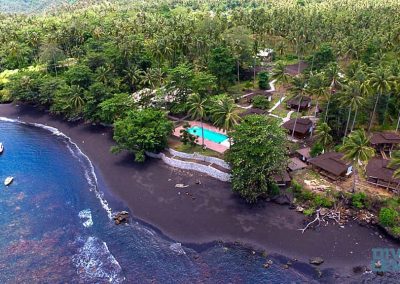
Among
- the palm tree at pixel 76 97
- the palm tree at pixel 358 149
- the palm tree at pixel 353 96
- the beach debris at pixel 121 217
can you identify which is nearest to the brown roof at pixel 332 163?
the palm tree at pixel 358 149

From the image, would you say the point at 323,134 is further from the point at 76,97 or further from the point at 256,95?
the point at 76,97

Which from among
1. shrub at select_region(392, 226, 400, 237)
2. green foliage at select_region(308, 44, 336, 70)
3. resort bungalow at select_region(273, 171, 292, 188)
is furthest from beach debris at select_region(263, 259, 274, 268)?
green foliage at select_region(308, 44, 336, 70)

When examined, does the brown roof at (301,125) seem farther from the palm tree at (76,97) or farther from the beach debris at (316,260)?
the palm tree at (76,97)

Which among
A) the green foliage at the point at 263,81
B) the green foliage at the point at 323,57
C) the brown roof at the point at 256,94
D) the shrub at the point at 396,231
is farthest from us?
the green foliage at the point at 263,81

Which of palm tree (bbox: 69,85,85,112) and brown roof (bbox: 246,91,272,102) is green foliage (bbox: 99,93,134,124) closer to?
palm tree (bbox: 69,85,85,112)

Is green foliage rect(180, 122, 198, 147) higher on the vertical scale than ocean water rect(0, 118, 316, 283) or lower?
higher

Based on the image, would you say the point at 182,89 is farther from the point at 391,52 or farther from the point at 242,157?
the point at 391,52

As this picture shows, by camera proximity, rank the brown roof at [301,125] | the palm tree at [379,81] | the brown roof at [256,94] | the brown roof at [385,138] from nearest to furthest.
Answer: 1. the palm tree at [379,81]
2. the brown roof at [385,138]
3. the brown roof at [301,125]
4. the brown roof at [256,94]
